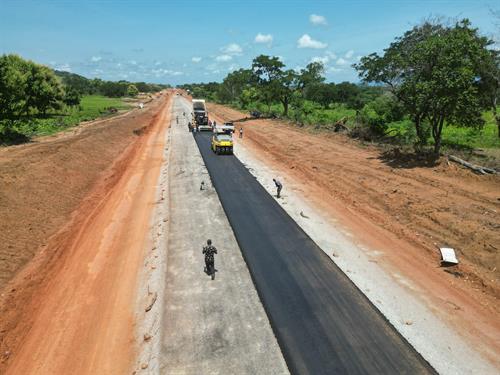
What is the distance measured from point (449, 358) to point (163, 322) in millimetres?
9003

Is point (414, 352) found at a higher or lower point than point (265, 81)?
lower

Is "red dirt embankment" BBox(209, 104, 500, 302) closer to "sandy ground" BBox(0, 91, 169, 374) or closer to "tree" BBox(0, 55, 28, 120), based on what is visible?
"sandy ground" BBox(0, 91, 169, 374)

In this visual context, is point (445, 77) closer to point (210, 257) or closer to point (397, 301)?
point (397, 301)

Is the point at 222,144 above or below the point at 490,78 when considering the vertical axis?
below

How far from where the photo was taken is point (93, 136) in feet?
147

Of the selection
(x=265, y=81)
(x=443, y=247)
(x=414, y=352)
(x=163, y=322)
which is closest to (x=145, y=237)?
(x=163, y=322)

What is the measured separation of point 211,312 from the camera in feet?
42.2

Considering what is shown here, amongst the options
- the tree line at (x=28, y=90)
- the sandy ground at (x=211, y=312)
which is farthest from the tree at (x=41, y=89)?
the sandy ground at (x=211, y=312)

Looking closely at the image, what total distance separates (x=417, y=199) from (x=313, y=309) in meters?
14.4

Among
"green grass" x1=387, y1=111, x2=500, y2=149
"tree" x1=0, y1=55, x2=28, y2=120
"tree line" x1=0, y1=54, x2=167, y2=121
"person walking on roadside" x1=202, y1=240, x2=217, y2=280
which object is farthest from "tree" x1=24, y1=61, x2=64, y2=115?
"person walking on roadside" x1=202, y1=240, x2=217, y2=280

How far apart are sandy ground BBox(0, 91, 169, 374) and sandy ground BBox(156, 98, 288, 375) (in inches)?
60.0

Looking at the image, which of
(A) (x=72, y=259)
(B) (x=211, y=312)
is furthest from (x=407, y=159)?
(A) (x=72, y=259)

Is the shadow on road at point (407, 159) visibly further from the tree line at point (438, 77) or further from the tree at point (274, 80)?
the tree at point (274, 80)

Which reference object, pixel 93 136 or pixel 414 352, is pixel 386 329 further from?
pixel 93 136
